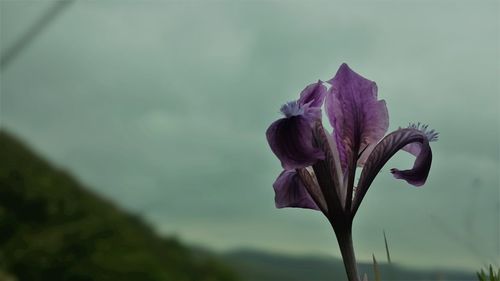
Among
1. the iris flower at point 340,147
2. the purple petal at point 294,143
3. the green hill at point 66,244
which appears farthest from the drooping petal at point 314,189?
A: the green hill at point 66,244

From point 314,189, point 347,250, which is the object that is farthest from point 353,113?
point 347,250

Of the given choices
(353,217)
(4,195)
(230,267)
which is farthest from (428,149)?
(230,267)

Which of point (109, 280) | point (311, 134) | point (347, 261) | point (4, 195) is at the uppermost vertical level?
point (4, 195)

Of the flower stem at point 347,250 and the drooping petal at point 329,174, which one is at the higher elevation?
the drooping petal at point 329,174

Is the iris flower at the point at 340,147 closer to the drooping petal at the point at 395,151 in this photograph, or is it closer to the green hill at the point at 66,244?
the drooping petal at the point at 395,151

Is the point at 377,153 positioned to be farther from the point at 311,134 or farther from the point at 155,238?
the point at 155,238

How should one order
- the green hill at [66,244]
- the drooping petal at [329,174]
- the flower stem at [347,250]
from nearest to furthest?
1. the flower stem at [347,250]
2. the drooping petal at [329,174]
3. the green hill at [66,244]

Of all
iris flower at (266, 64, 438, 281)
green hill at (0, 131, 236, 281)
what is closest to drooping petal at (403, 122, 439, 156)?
iris flower at (266, 64, 438, 281)
